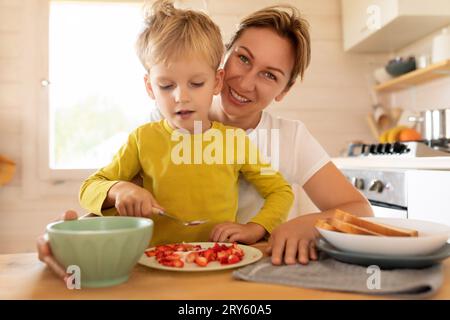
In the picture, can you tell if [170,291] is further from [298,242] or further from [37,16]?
[37,16]

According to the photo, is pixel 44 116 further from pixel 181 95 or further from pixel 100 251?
pixel 100 251

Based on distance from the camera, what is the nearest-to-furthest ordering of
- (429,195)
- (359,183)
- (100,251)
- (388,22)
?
(100,251) < (429,195) < (359,183) < (388,22)

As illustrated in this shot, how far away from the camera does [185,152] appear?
3.85 feet

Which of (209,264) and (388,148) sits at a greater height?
(388,148)

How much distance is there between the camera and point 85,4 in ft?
11.3

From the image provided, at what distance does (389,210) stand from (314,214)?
143 cm

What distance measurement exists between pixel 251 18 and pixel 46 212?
94.1 inches

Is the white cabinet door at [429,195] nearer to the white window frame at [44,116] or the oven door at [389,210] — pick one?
the oven door at [389,210]

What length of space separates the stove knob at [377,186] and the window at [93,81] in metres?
1.72

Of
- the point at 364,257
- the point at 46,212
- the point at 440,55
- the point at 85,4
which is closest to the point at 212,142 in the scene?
the point at 364,257

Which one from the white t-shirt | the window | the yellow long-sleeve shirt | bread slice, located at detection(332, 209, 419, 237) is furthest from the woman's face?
the window

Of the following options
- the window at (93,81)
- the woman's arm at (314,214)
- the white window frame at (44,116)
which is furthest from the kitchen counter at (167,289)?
the window at (93,81)

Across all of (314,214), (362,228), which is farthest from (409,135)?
(362,228)

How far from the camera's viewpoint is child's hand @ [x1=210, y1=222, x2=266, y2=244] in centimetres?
94
